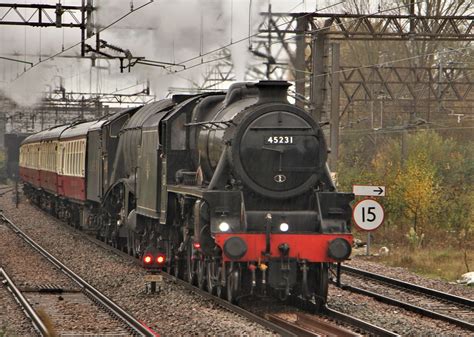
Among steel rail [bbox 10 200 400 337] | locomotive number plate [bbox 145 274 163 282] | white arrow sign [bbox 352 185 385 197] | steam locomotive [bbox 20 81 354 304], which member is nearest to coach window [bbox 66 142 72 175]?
white arrow sign [bbox 352 185 385 197]

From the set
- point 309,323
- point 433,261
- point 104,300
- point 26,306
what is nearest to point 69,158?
point 433,261

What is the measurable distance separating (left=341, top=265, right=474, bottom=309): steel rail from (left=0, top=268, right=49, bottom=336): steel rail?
19.5 feet

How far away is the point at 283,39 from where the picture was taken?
20.2 metres

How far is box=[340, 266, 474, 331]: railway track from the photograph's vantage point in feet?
38.4

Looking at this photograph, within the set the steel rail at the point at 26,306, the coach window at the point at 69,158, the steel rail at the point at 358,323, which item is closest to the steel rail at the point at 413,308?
the steel rail at the point at 358,323

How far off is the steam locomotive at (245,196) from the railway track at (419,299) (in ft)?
4.40

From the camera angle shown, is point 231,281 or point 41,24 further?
point 41,24

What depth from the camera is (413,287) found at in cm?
1445

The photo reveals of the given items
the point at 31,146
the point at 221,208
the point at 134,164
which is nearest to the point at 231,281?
the point at 221,208

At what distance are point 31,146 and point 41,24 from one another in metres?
19.4

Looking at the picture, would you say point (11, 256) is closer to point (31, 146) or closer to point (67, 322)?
point (67, 322)

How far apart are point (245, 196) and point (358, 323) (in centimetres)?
253

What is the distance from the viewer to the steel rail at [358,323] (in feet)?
32.3

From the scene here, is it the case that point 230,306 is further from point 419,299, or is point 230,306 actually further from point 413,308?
point 419,299
